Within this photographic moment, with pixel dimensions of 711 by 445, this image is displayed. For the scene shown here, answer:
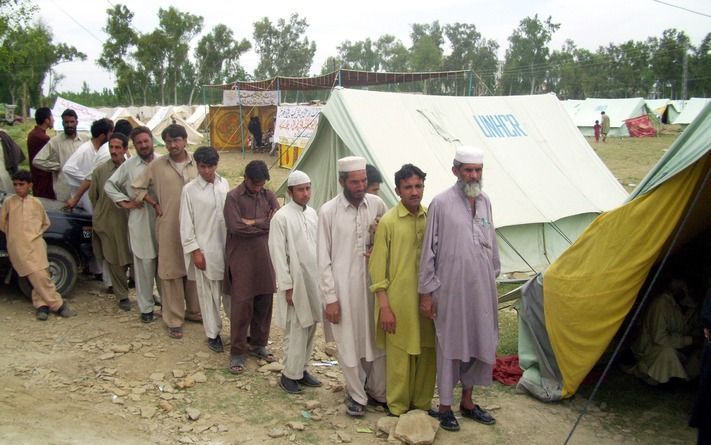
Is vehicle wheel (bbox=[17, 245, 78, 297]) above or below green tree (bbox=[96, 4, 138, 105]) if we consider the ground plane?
below

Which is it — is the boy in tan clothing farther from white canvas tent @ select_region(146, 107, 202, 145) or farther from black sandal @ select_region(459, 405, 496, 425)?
white canvas tent @ select_region(146, 107, 202, 145)

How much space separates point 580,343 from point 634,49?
51816 mm

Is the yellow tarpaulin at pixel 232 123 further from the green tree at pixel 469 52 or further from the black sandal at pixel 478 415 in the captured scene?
the green tree at pixel 469 52

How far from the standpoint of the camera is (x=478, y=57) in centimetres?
6116

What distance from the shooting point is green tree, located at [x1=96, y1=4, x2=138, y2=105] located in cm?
3728

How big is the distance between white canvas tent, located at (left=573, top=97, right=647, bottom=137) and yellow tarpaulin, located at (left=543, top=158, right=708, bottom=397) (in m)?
28.1

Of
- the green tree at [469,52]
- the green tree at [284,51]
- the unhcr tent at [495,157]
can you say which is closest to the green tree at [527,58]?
the green tree at [469,52]

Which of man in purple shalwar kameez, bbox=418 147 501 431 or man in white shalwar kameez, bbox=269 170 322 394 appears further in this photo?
man in white shalwar kameez, bbox=269 170 322 394

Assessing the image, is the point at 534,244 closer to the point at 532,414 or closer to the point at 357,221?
the point at 532,414

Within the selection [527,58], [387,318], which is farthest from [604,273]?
[527,58]

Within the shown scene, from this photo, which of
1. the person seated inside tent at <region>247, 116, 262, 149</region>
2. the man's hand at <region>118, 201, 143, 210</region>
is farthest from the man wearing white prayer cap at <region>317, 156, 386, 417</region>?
the person seated inside tent at <region>247, 116, 262, 149</region>

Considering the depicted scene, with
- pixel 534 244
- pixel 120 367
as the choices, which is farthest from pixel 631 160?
pixel 120 367

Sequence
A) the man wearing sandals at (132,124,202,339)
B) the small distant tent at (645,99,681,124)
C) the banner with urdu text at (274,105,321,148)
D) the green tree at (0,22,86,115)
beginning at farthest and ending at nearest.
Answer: the green tree at (0,22,86,115), the small distant tent at (645,99,681,124), the banner with urdu text at (274,105,321,148), the man wearing sandals at (132,124,202,339)

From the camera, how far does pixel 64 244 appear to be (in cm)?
558
